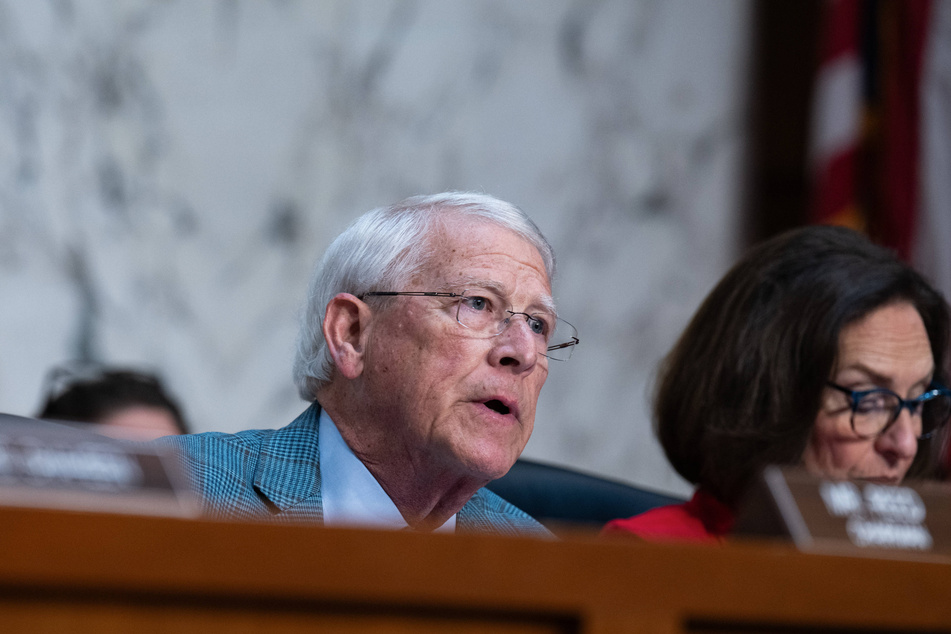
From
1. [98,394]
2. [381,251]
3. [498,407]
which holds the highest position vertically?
[381,251]

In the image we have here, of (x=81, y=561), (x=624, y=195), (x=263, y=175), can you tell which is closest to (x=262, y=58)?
(x=263, y=175)

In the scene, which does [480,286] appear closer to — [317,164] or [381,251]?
[381,251]

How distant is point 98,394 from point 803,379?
164 centimetres

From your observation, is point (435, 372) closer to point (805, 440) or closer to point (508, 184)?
point (805, 440)

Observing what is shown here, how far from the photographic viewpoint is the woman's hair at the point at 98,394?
2387mm

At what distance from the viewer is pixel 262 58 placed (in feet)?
9.35

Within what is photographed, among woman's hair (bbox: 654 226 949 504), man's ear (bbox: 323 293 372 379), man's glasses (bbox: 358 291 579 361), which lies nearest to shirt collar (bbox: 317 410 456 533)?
man's ear (bbox: 323 293 372 379)

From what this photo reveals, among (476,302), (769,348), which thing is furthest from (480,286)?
(769,348)

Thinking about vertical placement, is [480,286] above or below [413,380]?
above

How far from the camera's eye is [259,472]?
1531 millimetres

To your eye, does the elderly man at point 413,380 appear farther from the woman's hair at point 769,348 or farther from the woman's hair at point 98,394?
the woman's hair at point 98,394

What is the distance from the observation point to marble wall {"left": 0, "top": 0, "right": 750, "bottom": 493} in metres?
2.57

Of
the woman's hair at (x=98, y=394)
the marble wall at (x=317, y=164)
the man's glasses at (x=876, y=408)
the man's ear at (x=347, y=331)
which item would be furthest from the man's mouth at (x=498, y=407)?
the woman's hair at (x=98, y=394)

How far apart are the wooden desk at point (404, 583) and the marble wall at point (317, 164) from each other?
1646 millimetres
